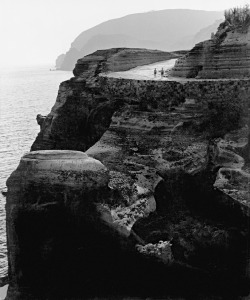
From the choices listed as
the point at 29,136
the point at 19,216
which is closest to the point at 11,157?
the point at 29,136

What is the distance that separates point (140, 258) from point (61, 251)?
279cm

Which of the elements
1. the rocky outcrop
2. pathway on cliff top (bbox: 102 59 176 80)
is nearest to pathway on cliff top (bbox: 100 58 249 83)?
pathway on cliff top (bbox: 102 59 176 80)

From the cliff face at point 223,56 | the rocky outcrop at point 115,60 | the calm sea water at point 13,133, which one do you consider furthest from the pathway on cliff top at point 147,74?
the calm sea water at point 13,133

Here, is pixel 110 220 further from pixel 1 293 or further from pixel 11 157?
pixel 11 157

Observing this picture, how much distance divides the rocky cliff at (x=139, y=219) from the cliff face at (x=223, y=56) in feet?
3.76

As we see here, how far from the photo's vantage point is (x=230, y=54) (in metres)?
19.5

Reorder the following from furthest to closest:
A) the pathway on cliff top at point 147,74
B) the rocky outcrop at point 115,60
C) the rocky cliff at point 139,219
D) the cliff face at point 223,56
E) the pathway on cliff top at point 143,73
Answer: the rocky outcrop at point 115,60
the pathway on cliff top at point 143,73
the pathway on cliff top at point 147,74
the cliff face at point 223,56
the rocky cliff at point 139,219

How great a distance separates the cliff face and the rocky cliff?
1145 millimetres

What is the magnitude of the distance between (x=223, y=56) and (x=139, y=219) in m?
8.29

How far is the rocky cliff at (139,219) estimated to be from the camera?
1579cm

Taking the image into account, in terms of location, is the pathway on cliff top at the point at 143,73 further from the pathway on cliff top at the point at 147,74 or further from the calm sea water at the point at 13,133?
the calm sea water at the point at 13,133

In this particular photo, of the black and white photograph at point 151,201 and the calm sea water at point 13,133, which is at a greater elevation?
the black and white photograph at point 151,201

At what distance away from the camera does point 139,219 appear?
16203 mm

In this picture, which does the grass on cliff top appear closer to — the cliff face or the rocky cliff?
the cliff face
